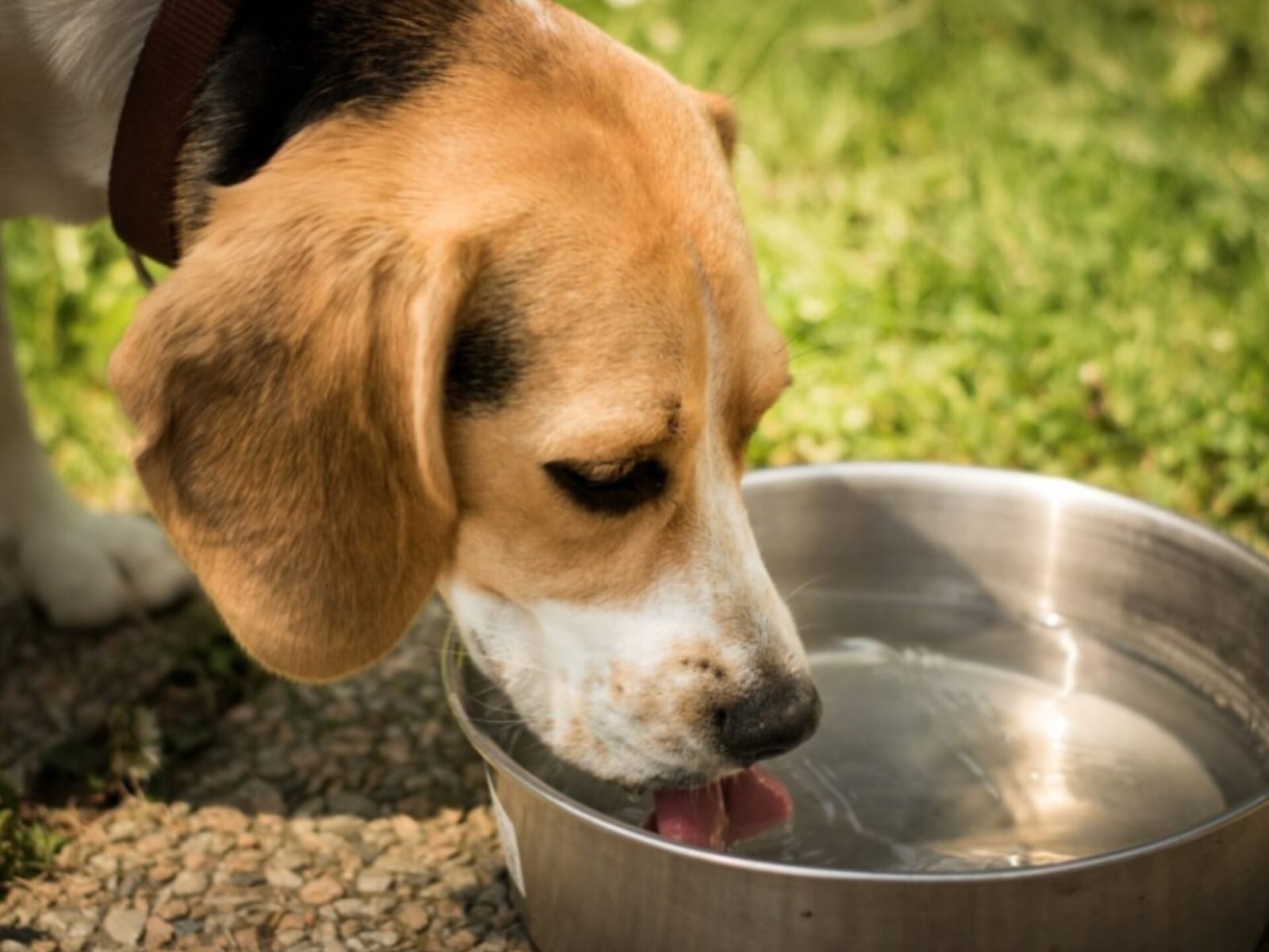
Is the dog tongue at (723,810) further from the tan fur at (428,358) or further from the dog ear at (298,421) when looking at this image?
the dog ear at (298,421)

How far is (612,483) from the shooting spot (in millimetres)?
2760

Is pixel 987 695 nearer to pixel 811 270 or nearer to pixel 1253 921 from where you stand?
pixel 1253 921

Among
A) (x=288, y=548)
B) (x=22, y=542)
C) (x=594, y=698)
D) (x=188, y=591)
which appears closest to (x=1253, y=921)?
(x=594, y=698)

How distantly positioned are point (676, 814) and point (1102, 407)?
2402 millimetres

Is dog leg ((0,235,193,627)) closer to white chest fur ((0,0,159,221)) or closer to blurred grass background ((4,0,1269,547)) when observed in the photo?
blurred grass background ((4,0,1269,547))

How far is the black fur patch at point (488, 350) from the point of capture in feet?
8.98

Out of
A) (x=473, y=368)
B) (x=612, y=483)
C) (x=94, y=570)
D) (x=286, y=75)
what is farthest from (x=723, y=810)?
(x=94, y=570)

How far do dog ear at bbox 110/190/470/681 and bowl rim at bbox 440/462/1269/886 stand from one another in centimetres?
31

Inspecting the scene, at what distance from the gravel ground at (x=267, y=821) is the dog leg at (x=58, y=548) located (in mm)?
80

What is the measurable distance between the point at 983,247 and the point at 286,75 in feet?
10.2

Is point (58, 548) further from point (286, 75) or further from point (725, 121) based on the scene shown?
point (725, 121)

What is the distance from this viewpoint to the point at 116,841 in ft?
11.2

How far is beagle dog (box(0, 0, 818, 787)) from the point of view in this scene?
105 inches

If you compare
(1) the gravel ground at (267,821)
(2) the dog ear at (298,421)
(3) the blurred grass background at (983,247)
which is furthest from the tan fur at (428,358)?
(3) the blurred grass background at (983,247)
